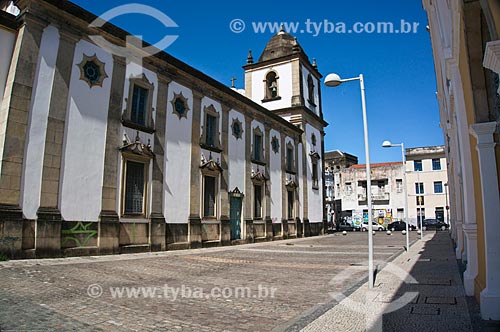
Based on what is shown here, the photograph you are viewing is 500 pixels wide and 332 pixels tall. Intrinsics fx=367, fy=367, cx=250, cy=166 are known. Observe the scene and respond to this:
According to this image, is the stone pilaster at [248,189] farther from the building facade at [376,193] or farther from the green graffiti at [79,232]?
the building facade at [376,193]

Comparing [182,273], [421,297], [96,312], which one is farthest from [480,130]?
[182,273]

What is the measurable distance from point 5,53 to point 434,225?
44.0 metres

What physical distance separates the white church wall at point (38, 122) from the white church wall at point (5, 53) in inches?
3.2

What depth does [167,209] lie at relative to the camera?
15.7 m

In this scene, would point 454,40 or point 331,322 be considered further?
point 454,40

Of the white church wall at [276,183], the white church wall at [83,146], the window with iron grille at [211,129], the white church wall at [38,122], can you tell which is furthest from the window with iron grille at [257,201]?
the white church wall at [38,122]

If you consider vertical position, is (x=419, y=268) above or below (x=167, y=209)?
below

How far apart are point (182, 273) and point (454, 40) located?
7.69m

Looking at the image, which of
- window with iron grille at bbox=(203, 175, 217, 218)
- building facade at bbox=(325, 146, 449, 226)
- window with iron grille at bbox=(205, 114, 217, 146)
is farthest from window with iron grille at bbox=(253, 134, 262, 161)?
building facade at bbox=(325, 146, 449, 226)

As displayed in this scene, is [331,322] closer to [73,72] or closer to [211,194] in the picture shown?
[73,72]

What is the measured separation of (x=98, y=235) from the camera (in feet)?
41.3

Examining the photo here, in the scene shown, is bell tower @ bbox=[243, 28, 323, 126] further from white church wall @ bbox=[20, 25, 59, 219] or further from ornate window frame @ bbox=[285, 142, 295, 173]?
white church wall @ bbox=[20, 25, 59, 219]

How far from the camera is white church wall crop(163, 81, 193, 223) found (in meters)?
15.9

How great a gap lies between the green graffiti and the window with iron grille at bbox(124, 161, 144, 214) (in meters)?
1.69
